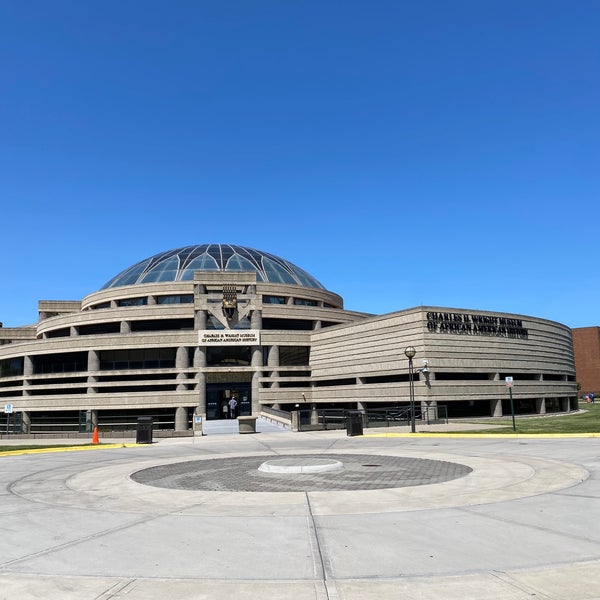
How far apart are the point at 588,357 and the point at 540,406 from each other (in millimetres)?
76126

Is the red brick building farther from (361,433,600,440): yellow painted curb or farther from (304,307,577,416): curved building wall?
(361,433,600,440): yellow painted curb

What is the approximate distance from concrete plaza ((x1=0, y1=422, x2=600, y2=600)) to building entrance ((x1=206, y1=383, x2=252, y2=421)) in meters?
39.7

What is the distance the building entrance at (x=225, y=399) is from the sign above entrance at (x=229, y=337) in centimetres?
426

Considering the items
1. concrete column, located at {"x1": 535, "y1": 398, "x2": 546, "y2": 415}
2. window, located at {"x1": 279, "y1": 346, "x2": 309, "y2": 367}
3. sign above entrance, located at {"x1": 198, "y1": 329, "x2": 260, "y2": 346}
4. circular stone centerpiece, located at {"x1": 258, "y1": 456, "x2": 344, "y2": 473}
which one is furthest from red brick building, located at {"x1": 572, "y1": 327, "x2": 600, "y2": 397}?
circular stone centerpiece, located at {"x1": 258, "y1": 456, "x2": 344, "y2": 473}

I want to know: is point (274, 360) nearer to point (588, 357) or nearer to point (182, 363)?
point (182, 363)

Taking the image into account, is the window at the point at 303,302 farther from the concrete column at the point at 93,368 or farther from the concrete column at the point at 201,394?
the concrete column at the point at 93,368

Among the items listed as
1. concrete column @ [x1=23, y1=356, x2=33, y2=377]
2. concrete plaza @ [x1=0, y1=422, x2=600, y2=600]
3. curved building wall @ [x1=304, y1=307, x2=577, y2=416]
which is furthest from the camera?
concrete column @ [x1=23, y1=356, x2=33, y2=377]

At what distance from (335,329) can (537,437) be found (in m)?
32.5

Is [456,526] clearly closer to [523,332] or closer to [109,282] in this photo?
[523,332]

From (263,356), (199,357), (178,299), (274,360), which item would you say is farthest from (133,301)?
(274,360)

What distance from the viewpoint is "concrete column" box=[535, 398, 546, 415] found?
53.1 metres

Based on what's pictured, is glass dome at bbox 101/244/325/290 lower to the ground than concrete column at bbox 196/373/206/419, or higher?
higher

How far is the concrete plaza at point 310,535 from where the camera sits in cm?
586

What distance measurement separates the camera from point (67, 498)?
38.0ft
